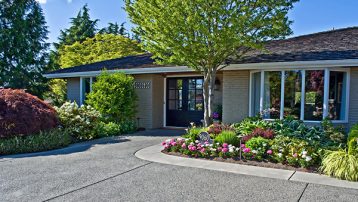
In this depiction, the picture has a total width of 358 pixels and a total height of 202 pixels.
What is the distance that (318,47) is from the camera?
32.1 feet

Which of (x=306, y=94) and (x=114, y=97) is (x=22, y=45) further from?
(x=306, y=94)

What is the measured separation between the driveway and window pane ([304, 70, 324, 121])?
485cm

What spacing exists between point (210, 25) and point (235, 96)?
344cm

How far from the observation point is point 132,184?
15.5 feet

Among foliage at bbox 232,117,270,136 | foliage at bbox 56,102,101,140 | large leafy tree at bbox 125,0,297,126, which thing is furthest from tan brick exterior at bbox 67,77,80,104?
foliage at bbox 232,117,270,136

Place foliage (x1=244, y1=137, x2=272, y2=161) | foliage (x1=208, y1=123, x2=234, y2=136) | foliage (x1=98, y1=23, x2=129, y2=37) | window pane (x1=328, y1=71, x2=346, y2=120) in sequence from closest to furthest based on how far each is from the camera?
foliage (x1=244, y1=137, x2=272, y2=161) → foliage (x1=208, y1=123, x2=234, y2=136) → window pane (x1=328, y1=71, x2=346, y2=120) → foliage (x1=98, y1=23, x2=129, y2=37)

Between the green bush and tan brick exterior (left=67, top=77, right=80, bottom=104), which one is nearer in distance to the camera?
the green bush

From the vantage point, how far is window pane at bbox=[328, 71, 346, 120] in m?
8.82

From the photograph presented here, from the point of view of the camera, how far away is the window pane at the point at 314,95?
28.6ft

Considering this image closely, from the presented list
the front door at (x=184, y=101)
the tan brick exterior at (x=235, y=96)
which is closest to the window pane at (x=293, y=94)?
the tan brick exterior at (x=235, y=96)

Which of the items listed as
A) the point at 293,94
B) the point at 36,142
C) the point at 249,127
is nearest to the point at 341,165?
the point at 249,127

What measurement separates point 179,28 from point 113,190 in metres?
5.23

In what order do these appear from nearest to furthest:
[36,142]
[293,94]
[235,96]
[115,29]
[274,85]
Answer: [36,142] → [293,94] → [274,85] → [235,96] → [115,29]

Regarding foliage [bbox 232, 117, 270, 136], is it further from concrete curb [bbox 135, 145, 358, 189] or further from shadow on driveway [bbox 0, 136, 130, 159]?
shadow on driveway [bbox 0, 136, 130, 159]
